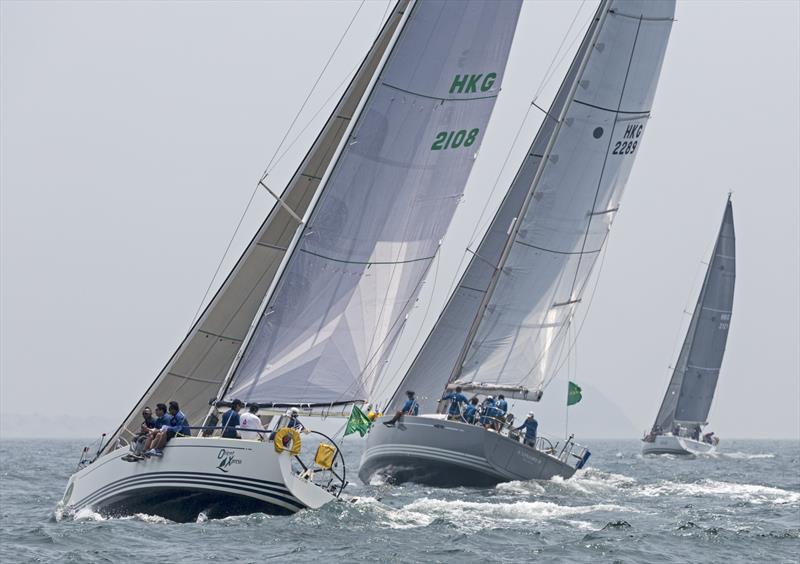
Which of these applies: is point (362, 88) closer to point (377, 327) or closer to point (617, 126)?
point (377, 327)

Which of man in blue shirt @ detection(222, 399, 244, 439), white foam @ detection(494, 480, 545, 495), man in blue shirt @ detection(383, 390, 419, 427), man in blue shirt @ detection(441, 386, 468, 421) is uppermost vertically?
man in blue shirt @ detection(441, 386, 468, 421)

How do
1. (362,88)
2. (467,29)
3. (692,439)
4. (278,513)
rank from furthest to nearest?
(692,439)
(362,88)
(467,29)
(278,513)

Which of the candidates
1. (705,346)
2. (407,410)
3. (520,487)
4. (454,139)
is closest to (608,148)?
(407,410)

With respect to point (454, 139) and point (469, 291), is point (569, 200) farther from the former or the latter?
point (454, 139)

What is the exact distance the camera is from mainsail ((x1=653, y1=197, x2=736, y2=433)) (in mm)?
68250

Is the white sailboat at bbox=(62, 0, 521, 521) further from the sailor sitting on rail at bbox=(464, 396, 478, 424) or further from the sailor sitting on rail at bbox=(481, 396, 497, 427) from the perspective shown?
the sailor sitting on rail at bbox=(481, 396, 497, 427)

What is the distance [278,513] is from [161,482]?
1926mm

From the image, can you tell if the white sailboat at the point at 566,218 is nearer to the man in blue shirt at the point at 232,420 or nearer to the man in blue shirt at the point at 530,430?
the man in blue shirt at the point at 530,430

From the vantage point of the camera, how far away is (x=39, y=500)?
2930 cm

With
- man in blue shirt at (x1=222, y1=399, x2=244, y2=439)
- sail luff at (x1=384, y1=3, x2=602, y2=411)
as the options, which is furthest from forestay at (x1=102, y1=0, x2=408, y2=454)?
sail luff at (x1=384, y1=3, x2=602, y2=411)

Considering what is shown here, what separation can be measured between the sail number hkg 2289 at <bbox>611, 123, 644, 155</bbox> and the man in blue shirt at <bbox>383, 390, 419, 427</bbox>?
8831mm

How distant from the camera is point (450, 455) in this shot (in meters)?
29.5

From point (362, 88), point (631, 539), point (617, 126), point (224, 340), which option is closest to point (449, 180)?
point (362, 88)

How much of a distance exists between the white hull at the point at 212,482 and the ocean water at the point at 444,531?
0.24m
